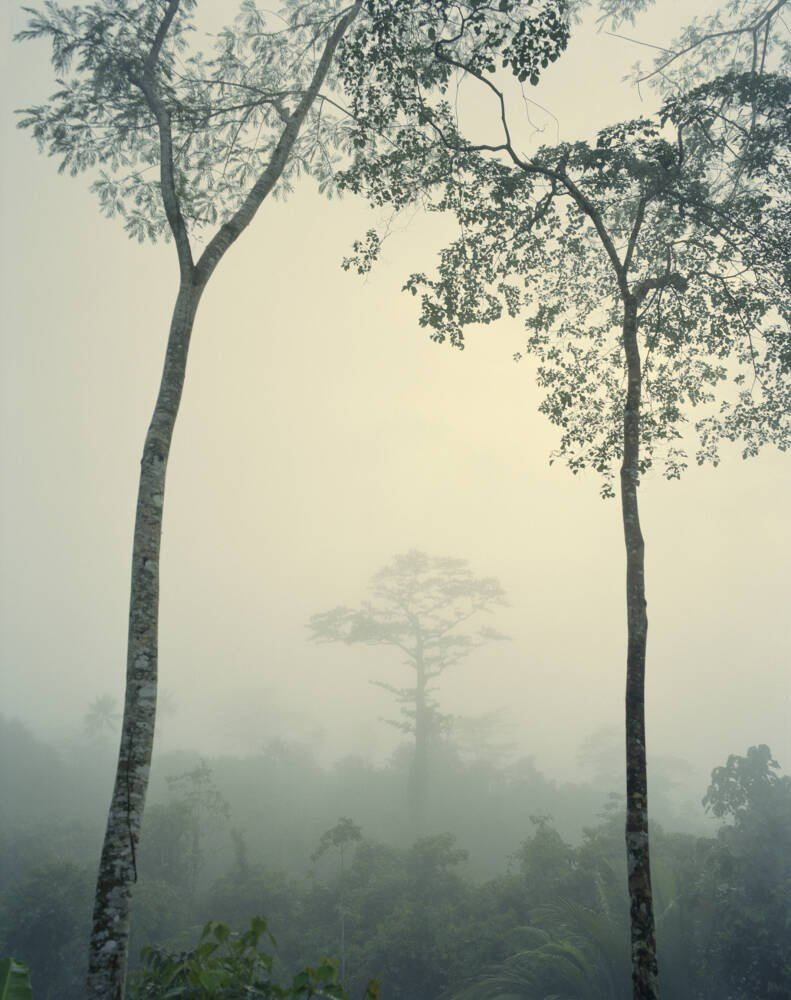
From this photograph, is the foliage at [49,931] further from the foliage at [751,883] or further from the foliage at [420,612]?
the foliage at [420,612]

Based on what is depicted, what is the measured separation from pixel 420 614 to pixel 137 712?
3425 cm

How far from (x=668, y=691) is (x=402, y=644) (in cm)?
12022

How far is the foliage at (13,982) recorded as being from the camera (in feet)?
10.1

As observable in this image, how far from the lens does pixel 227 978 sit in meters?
3.23

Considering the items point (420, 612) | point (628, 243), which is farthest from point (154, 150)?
point (420, 612)

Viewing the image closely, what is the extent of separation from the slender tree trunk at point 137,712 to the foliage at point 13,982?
1124 mm

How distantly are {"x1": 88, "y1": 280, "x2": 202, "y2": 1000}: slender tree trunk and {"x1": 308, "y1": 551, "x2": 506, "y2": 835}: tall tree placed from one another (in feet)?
105

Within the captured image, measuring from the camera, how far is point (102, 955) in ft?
14.4

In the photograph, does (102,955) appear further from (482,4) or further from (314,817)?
(314,817)

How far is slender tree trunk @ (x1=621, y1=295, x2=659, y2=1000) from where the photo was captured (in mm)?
5230

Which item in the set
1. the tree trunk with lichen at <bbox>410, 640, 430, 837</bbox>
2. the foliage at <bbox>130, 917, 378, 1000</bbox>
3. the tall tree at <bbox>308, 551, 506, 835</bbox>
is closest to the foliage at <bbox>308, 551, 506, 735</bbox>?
the tall tree at <bbox>308, 551, 506, 835</bbox>

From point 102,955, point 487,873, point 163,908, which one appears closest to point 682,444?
point 102,955

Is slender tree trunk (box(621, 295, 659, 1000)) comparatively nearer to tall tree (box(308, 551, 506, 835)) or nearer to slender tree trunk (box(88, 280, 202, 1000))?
slender tree trunk (box(88, 280, 202, 1000))

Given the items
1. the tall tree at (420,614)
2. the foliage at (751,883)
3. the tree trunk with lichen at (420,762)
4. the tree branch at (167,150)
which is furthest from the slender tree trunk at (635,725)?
the tall tree at (420,614)
